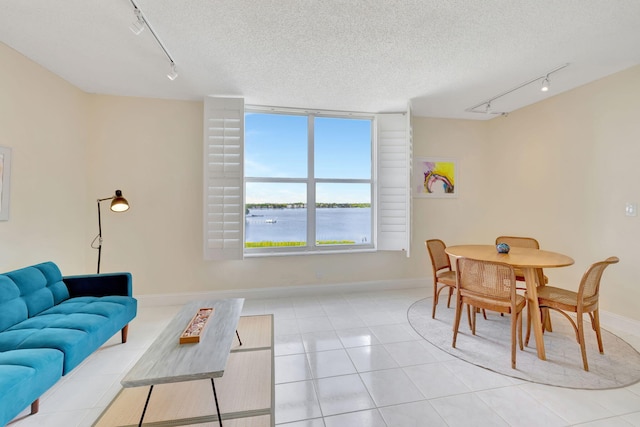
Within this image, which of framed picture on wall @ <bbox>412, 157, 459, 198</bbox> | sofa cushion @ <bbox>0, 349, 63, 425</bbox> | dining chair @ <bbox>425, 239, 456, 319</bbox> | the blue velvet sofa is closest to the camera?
sofa cushion @ <bbox>0, 349, 63, 425</bbox>

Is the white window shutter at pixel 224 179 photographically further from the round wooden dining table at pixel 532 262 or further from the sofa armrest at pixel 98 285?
the round wooden dining table at pixel 532 262

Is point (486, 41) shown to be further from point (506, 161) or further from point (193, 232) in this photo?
point (193, 232)

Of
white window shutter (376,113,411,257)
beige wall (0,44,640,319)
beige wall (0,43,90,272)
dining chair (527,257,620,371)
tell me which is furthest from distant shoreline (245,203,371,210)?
dining chair (527,257,620,371)

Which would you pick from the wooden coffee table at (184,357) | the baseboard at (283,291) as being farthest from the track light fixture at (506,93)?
the wooden coffee table at (184,357)

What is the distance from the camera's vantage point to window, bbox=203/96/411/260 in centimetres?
384

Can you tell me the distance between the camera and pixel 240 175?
136 inches

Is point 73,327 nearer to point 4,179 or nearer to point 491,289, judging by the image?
point 4,179

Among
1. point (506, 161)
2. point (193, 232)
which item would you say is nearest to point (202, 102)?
point (193, 232)

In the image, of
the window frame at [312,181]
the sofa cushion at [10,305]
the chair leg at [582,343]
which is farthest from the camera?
the window frame at [312,181]

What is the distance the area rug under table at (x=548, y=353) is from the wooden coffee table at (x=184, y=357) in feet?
6.21

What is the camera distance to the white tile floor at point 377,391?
1.64m

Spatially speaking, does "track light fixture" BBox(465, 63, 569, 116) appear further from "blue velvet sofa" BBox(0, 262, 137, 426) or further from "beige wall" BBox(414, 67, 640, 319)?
"blue velvet sofa" BBox(0, 262, 137, 426)

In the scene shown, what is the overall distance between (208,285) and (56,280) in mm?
1525

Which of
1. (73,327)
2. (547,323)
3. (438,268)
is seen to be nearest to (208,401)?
(73,327)
